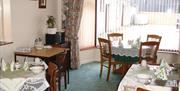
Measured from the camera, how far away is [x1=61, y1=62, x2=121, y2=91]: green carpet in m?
4.87

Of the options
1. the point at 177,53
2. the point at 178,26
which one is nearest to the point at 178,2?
the point at 178,26

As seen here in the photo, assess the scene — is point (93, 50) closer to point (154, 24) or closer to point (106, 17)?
point (106, 17)

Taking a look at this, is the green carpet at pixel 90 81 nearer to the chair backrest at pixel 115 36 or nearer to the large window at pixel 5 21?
the chair backrest at pixel 115 36

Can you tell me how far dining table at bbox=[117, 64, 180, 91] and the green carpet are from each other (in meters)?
1.47

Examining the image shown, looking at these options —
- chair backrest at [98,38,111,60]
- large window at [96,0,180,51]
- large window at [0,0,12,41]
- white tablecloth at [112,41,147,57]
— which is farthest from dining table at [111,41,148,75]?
large window at [0,0,12,41]

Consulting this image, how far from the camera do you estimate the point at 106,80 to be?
5.34 m

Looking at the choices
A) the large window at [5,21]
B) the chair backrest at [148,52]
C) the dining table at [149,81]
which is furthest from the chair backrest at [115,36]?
the dining table at [149,81]

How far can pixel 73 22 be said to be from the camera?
5.97 m

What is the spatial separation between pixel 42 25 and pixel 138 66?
2.53 m

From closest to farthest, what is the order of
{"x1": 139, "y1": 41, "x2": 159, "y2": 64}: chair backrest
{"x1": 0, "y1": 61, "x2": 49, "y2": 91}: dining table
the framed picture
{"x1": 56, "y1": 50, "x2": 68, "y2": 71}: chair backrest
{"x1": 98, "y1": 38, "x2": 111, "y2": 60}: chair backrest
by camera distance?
{"x1": 0, "y1": 61, "x2": 49, "y2": 91}: dining table
{"x1": 56, "y1": 50, "x2": 68, "y2": 71}: chair backrest
{"x1": 139, "y1": 41, "x2": 159, "y2": 64}: chair backrest
{"x1": 98, "y1": 38, "x2": 111, "y2": 60}: chair backrest
the framed picture

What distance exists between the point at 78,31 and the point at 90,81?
1311 mm

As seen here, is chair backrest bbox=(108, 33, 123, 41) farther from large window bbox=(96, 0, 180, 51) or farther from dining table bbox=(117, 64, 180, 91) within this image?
dining table bbox=(117, 64, 180, 91)

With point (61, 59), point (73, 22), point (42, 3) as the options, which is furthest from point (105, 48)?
point (42, 3)

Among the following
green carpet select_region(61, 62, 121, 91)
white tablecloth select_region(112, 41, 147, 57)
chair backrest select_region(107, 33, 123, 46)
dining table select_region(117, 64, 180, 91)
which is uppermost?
chair backrest select_region(107, 33, 123, 46)
